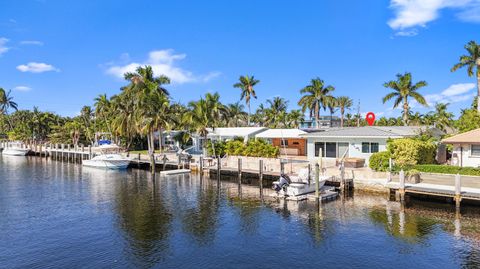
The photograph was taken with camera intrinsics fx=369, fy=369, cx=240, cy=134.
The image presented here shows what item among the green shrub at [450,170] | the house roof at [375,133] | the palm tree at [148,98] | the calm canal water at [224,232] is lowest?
the calm canal water at [224,232]

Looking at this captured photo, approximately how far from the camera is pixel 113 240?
22016 mm

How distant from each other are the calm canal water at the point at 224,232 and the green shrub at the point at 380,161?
3457 millimetres

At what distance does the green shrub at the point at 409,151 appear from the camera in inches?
1336

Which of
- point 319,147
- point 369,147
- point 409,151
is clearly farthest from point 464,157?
point 319,147

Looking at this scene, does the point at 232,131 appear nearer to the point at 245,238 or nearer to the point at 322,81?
the point at 322,81

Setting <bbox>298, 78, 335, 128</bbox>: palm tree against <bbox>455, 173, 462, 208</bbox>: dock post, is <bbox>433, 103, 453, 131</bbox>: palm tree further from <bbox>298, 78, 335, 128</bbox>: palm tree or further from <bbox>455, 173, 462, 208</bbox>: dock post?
<bbox>455, 173, 462, 208</bbox>: dock post

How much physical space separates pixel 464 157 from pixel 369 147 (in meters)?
9.20

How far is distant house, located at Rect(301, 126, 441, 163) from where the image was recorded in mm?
40203

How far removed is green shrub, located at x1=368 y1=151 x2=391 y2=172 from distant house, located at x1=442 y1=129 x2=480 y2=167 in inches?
238

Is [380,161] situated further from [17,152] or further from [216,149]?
[17,152]

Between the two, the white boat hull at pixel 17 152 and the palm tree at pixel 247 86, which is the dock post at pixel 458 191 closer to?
the palm tree at pixel 247 86

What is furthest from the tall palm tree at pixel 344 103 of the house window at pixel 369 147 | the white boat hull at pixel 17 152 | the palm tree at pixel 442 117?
the white boat hull at pixel 17 152

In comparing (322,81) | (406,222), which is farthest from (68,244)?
(322,81)

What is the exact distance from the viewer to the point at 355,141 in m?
42.2
